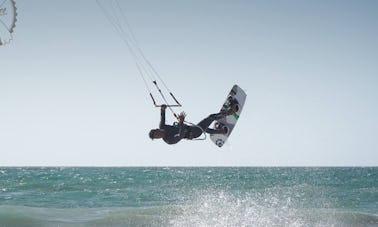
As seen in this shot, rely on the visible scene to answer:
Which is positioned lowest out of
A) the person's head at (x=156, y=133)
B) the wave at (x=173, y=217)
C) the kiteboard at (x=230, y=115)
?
the wave at (x=173, y=217)

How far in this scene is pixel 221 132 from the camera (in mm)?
12211

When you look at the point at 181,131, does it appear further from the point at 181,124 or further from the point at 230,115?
the point at 230,115

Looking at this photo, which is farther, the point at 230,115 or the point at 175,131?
the point at 230,115

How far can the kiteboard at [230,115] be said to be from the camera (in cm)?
1267

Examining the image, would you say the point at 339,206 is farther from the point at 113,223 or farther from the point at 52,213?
the point at 52,213

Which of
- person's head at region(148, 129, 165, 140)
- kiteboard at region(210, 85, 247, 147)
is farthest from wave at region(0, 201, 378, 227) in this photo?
person's head at region(148, 129, 165, 140)

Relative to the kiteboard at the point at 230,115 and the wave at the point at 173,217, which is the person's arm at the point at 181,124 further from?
the wave at the point at 173,217

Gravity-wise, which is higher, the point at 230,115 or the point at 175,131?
the point at 230,115

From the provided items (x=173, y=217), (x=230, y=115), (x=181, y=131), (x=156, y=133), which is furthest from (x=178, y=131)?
(x=173, y=217)

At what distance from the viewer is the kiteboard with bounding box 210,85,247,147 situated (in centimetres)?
1267

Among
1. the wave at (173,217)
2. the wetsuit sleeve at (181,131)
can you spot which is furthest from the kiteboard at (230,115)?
the wave at (173,217)

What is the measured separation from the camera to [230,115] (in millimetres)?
12859

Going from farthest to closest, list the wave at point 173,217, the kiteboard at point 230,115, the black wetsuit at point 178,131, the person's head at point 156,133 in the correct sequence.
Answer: the wave at point 173,217
the kiteboard at point 230,115
the black wetsuit at point 178,131
the person's head at point 156,133

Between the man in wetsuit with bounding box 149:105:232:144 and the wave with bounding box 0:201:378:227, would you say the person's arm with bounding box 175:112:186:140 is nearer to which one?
the man in wetsuit with bounding box 149:105:232:144
